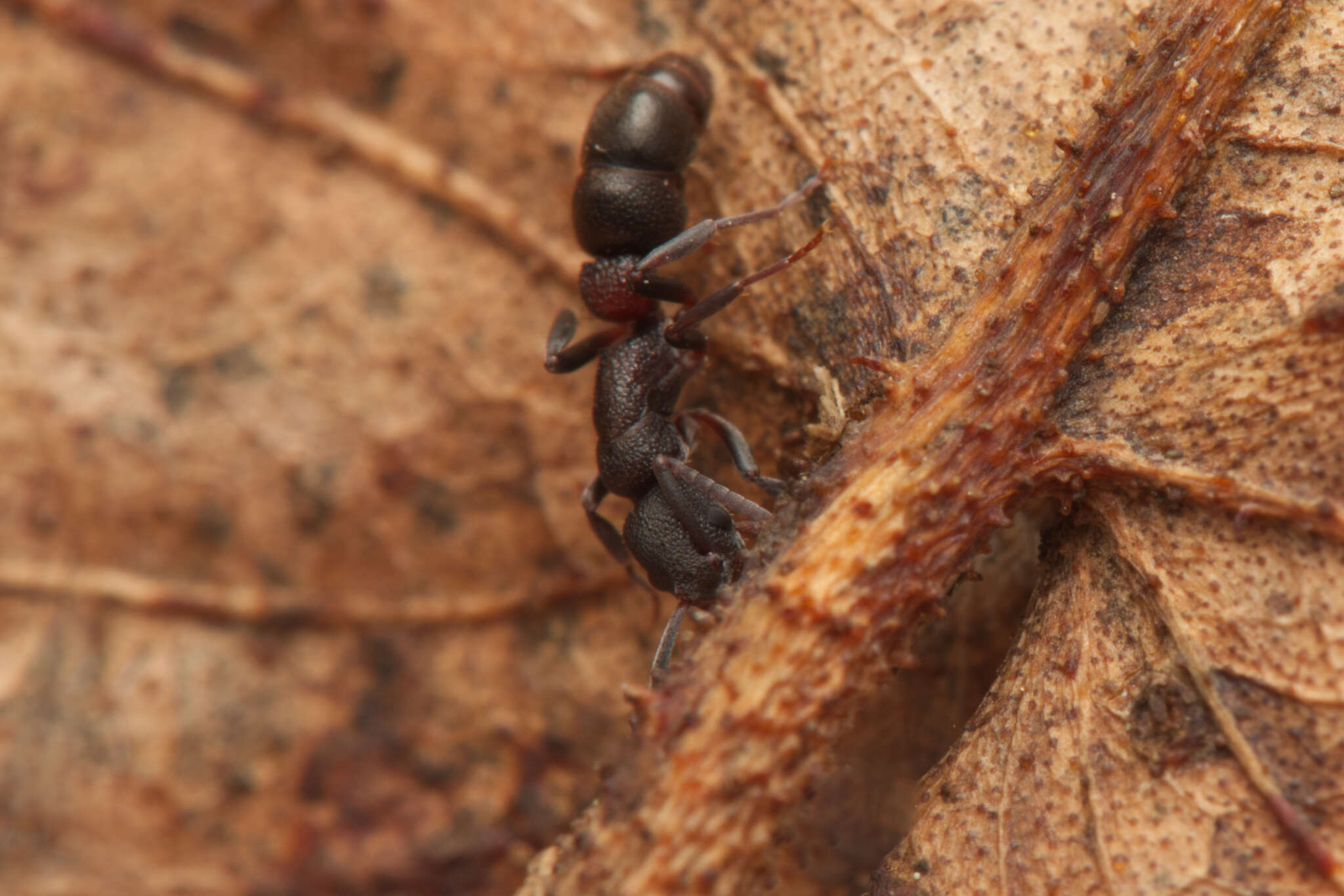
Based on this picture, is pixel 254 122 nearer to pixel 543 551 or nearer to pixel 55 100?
pixel 55 100

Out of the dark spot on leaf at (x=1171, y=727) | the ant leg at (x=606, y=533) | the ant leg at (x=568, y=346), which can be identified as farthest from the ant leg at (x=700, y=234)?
the dark spot on leaf at (x=1171, y=727)

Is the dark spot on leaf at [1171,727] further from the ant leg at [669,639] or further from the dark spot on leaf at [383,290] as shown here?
the dark spot on leaf at [383,290]

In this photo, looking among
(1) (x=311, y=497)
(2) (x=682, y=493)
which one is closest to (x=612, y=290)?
(2) (x=682, y=493)

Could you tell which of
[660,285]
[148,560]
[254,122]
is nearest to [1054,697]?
[660,285]

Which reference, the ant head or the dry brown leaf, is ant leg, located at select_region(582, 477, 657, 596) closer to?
the dry brown leaf

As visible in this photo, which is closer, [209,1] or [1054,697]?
[1054,697]

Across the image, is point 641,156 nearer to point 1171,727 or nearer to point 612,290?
point 612,290

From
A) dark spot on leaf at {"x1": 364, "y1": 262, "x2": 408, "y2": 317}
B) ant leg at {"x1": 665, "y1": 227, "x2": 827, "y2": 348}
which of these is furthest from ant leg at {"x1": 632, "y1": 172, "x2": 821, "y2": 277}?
dark spot on leaf at {"x1": 364, "y1": 262, "x2": 408, "y2": 317}
